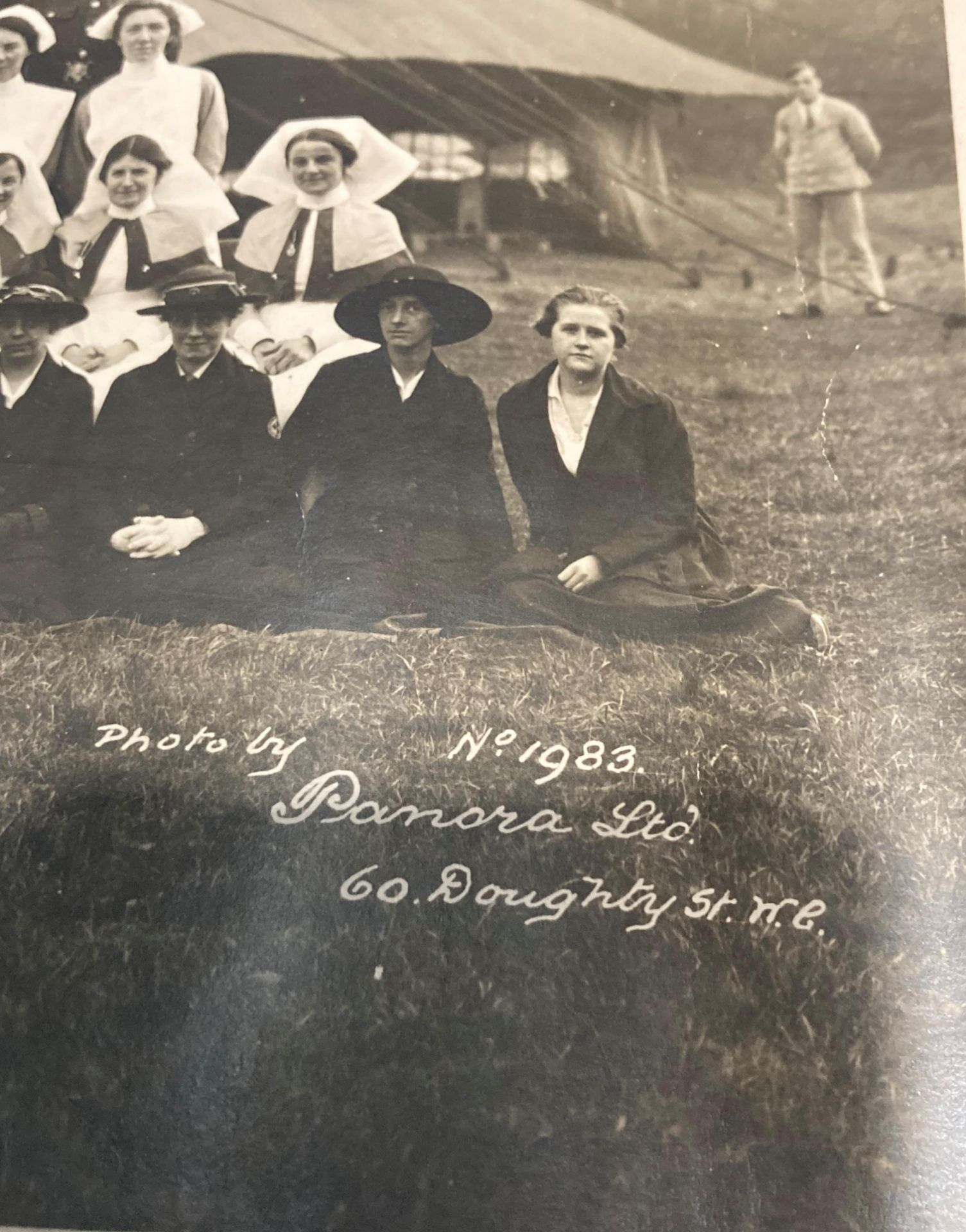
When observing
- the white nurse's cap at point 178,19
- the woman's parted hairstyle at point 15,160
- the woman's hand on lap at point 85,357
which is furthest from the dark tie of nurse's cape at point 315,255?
the woman's parted hairstyle at point 15,160

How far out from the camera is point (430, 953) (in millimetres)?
3570

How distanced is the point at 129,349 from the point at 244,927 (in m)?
2.44

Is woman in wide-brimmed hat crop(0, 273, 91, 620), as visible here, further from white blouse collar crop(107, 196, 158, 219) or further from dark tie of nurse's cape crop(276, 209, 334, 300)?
dark tie of nurse's cape crop(276, 209, 334, 300)


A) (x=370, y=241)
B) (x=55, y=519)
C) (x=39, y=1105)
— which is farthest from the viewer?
(x=370, y=241)

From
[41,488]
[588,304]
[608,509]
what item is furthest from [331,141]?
[608,509]

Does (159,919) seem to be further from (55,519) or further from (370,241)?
(370,241)

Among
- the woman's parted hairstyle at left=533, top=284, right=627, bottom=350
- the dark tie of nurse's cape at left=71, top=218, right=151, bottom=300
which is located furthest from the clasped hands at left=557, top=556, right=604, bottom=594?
the dark tie of nurse's cape at left=71, top=218, right=151, bottom=300

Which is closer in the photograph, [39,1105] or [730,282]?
[39,1105]

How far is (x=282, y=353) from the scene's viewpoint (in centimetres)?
434

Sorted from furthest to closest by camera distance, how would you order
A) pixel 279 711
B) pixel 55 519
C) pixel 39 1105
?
pixel 55 519, pixel 279 711, pixel 39 1105

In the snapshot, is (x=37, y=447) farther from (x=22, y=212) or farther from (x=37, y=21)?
(x=37, y=21)

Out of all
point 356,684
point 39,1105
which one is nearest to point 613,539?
point 356,684

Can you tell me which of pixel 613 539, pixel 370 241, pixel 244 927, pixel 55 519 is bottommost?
pixel 244 927

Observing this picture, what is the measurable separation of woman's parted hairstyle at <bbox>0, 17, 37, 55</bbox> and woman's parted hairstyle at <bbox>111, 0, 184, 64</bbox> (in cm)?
36
